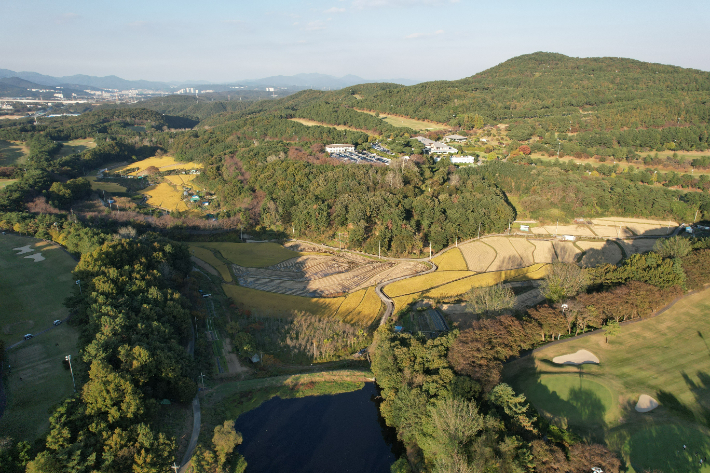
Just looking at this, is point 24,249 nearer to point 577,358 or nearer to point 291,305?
point 291,305

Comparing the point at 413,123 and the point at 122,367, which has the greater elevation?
the point at 413,123

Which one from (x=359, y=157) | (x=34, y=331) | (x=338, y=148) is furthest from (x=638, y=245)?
(x=34, y=331)

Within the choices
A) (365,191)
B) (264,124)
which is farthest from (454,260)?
(264,124)

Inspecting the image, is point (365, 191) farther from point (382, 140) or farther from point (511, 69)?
point (511, 69)

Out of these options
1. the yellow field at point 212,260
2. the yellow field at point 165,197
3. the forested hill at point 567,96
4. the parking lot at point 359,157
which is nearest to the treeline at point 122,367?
the yellow field at point 212,260

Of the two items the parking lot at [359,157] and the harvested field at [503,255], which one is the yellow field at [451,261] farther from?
the parking lot at [359,157]

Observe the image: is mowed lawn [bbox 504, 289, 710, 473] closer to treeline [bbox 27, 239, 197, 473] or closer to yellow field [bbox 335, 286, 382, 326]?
yellow field [bbox 335, 286, 382, 326]

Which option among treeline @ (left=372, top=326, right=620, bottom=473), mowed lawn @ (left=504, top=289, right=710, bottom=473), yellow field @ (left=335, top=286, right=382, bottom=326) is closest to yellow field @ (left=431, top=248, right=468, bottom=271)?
yellow field @ (left=335, top=286, right=382, bottom=326)
